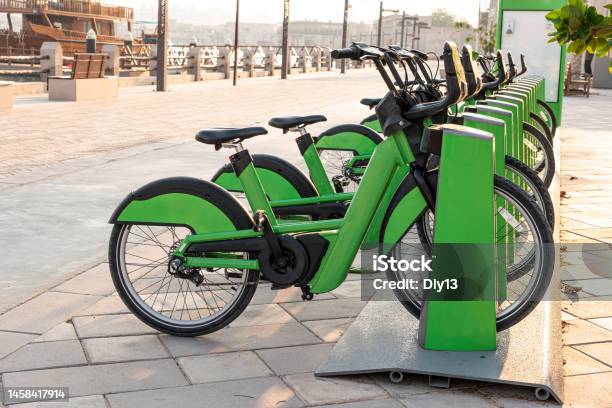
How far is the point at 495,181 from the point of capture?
12.2ft

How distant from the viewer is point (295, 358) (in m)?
3.87

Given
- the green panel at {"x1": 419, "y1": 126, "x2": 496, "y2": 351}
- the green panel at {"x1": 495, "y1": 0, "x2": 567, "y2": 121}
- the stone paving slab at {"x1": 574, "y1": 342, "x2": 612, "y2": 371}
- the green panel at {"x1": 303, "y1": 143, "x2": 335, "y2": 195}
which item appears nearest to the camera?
the green panel at {"x1": 419, "y1": 126, "x2": 496, "y2": 351}

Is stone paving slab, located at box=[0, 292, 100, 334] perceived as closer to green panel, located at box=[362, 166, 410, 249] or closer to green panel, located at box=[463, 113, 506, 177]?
green panel, located at box=[362, 166, 410, 249]

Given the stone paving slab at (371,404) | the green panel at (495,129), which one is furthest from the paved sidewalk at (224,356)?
the green panel at (495,129)

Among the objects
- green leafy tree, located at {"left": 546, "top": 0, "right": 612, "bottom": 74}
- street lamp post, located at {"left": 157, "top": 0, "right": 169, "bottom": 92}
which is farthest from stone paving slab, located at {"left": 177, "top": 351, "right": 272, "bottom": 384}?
street lamp post, located at {"left": 157, "top": 0, "right": 169, "bottom": 92}

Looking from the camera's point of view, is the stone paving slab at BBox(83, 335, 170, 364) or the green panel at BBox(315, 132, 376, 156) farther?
the green panel at BBox(315, 132, 376, 156)

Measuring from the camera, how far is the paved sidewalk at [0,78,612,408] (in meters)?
3.44

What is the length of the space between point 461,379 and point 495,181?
0.78 meters

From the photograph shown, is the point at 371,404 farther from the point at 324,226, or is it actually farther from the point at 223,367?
Result: the point at 324,226

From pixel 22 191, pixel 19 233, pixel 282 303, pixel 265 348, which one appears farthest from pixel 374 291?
pixel 22 191

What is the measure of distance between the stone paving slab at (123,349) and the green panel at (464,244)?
112 centimetres

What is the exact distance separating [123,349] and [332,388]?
948mm

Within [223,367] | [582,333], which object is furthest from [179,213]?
[582,333]

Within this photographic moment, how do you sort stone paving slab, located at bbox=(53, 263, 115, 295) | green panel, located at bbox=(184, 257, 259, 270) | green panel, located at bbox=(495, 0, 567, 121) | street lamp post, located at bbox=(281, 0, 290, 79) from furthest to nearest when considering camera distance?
street lamp post, located at bbox=(281, 0, 290, 79), green panel, located at bbox=(495, 0, 567, 121), stone paving slab, located at bbox=(53, 263, 115, 295), green panel, located at bbox=(184, 257, 259, 270)
